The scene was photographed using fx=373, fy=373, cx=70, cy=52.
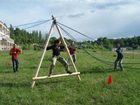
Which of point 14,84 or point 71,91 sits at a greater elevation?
point 14,84

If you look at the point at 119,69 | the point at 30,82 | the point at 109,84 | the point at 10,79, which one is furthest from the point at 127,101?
the point at 119,69

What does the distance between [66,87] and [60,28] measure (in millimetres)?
3317

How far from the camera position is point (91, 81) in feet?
63.1

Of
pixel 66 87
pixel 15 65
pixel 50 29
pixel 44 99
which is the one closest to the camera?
pixel 44 99

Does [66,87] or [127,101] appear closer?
[127,101]

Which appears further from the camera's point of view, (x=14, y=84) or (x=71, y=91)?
(x=14, y=84)

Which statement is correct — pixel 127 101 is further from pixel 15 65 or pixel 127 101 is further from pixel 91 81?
pixel 15 65

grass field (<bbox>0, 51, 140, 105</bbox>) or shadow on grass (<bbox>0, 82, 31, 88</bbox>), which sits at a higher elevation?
shadow on grass (<bbox>0, 82, 31, 88</bbox>)

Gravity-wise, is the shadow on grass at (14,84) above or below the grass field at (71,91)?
above

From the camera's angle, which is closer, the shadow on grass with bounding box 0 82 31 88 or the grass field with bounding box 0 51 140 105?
the grass field with bounding box 0 51 140 105

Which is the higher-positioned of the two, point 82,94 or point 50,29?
point 50,29

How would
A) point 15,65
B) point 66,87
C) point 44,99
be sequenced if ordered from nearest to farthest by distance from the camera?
point 44,99 < point 66,87 < point 15,65

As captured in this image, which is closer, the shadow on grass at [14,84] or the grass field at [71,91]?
the grass field at [71,91]

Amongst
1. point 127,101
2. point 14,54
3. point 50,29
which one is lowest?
point 127,101
